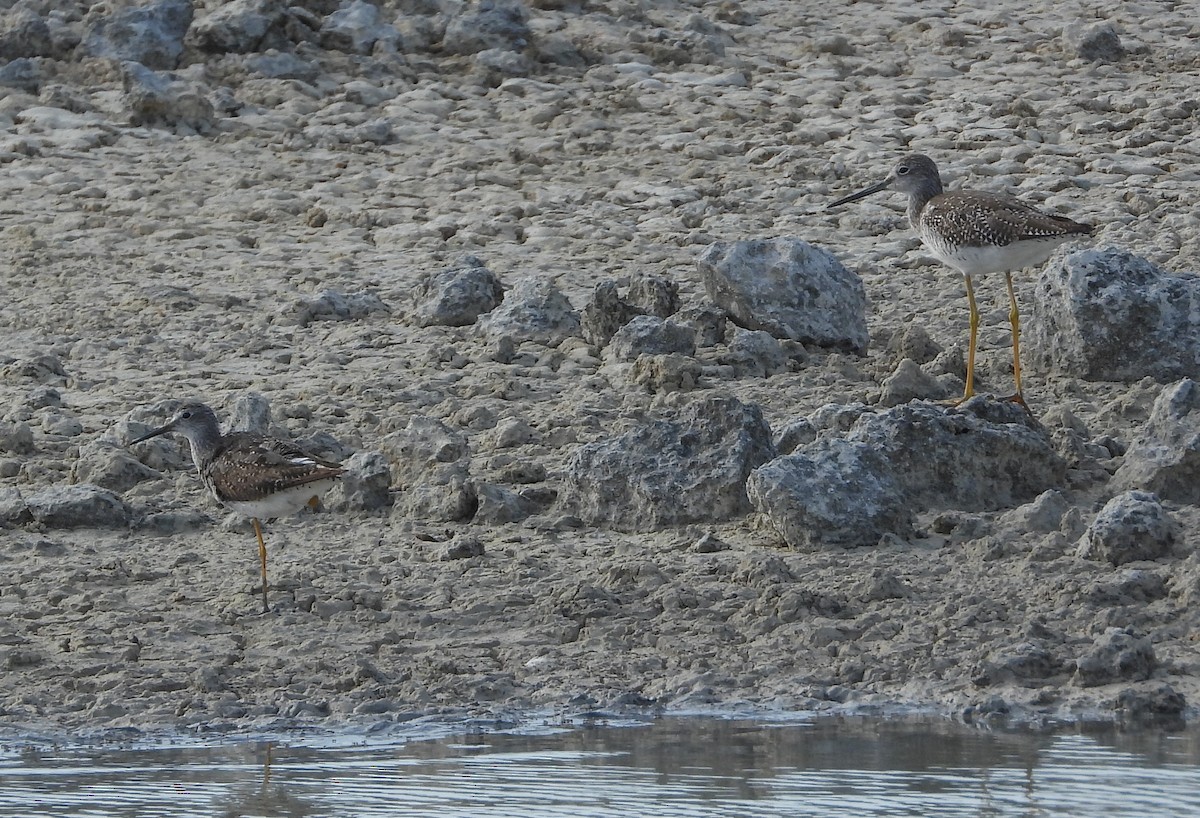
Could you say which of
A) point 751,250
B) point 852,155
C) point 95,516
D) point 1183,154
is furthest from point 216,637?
point 1183,154

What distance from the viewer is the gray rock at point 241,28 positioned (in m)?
13.8

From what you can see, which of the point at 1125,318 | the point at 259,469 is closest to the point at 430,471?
the point at 259,469

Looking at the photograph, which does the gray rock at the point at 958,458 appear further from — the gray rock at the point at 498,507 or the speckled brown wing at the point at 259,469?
the speckled brown wing at the point at 259,469

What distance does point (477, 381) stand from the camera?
32.1 feet

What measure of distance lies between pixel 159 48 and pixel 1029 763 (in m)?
9.02

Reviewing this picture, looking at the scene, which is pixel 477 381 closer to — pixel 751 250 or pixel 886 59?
pixel 751 250

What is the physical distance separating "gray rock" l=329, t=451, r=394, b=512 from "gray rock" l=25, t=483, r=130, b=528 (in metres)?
0.87

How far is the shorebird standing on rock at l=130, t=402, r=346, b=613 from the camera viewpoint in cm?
784

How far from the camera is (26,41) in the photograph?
13.7 metres

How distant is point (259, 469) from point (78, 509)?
1036 mm

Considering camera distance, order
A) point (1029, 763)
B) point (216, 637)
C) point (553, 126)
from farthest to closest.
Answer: point (553, 126) < point (216, 637) < point (1029, 763)

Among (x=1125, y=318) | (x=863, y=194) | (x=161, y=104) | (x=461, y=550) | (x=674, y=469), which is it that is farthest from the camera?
(x=161, y=104)

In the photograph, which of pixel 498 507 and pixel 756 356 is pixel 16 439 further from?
pixel 756 356

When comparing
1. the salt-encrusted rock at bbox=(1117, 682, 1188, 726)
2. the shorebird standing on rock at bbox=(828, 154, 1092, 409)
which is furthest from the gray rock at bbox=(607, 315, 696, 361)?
the salt-encrusted rock at bbox=(1117, 682, 1188, 726)
